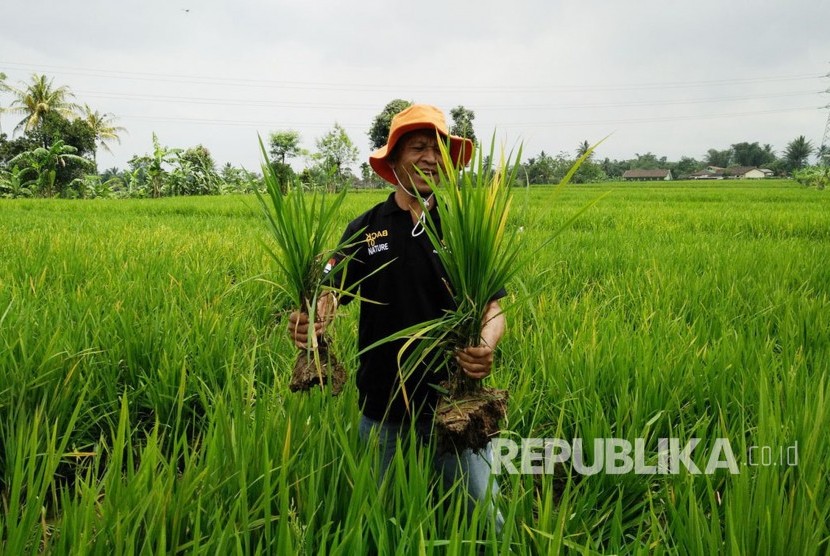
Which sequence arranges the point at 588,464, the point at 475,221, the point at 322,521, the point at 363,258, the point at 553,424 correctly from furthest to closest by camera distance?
the point at 553,424, the point at 363,258, the point at 588,464, the point at 322,521, the point at 475,221

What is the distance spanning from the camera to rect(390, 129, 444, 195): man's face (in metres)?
1.30

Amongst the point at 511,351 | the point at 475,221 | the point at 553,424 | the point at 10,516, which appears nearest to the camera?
the point at 10,516

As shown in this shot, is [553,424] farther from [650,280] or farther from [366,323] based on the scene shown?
[650,280]

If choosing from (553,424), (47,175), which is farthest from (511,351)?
(47,175)

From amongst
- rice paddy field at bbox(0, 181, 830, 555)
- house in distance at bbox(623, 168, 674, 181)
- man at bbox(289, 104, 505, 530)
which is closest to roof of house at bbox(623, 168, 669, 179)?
house in distance at bbox(623, 168, 674, 181)

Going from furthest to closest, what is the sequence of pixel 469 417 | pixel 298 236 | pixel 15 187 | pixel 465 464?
1. pixel 15 187
2. pixel 465 464
3. pixel 298 236
4. pixel 469 417

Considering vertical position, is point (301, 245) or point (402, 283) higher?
point (301, 245)

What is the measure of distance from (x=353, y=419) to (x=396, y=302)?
1.11ft

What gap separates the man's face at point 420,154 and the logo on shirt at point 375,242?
6.0 inches

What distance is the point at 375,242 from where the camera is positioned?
1.41 metres

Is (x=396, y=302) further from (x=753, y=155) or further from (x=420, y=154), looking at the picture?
(x=753, y=155)

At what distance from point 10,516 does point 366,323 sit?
870mm

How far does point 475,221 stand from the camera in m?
0.85

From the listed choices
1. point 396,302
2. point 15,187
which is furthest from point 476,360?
point 15,187
